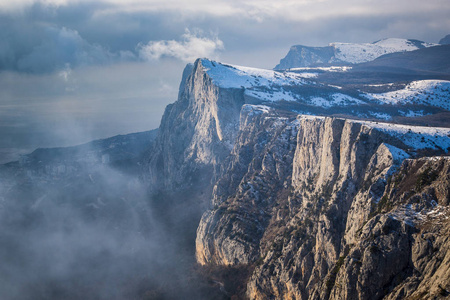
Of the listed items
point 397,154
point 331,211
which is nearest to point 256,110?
point 331,211

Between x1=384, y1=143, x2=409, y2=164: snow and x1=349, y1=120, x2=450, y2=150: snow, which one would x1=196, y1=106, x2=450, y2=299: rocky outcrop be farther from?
x1=349, y1=120, x2=450, y2=150: snow

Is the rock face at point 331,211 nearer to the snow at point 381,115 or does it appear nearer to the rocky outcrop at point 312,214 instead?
the rocky outcrop at point 312,214

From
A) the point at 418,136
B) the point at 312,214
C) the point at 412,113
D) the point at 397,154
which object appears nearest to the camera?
the point at 397,154

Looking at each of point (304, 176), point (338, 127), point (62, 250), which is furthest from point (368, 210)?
point (62, 250)

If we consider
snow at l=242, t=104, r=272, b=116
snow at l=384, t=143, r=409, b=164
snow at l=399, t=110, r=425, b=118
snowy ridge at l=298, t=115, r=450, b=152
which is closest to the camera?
snow at l=384, t=143, r=409, b=164

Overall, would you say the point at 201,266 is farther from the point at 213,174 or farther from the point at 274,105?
the point at 274,105

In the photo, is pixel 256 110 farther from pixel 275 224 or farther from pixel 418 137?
pixel 418 137

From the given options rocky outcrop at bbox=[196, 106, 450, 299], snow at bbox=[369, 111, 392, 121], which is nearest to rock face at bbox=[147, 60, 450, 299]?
rocky outcrop at bbox=[196, 106, 450, 299]

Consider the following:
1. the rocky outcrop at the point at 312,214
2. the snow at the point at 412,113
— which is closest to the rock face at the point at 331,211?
the rocky outcrop at the point at 312,214
